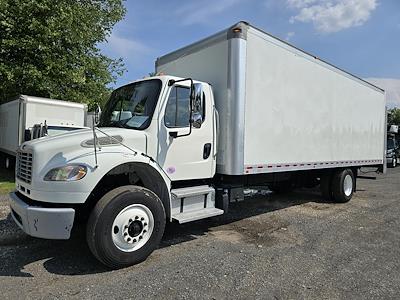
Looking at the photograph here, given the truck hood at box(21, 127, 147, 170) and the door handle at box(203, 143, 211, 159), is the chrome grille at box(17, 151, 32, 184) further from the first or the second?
the door handle at box(203, 143, 211, 159)

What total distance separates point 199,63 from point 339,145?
4.45m

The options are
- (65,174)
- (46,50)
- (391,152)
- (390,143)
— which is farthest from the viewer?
(390,143)

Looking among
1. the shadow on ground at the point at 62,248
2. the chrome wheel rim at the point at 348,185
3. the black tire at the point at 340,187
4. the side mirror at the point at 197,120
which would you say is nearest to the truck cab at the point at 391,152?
the chrome wheel rim at the point at 348,185

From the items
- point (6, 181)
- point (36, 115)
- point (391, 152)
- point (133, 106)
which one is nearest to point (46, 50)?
point (36, 115)

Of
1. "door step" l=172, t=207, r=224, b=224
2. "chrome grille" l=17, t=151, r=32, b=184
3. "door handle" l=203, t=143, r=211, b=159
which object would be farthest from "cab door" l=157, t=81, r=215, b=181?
"chrome grille" l=17, t=151, r=32, b=184

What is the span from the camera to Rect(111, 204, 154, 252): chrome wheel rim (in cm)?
471

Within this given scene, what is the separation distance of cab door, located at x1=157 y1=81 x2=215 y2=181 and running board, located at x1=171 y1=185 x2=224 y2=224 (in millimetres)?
221

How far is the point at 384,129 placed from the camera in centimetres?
1164

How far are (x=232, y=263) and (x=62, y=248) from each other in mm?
2571

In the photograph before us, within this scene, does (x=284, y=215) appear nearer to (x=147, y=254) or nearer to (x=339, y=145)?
(x=339, y=145)

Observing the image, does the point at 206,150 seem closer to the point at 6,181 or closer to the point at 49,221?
the point at 49,221

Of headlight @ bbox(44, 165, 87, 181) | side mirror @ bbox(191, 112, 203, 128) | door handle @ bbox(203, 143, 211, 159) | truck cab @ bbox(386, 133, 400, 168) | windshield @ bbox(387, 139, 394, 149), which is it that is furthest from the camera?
windshield @ bbox(387, 139, 394, 149)

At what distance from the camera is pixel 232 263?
5016 millimetres

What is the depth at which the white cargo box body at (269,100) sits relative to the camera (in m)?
6.09
